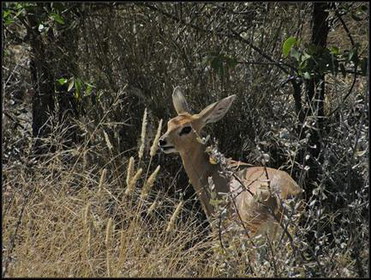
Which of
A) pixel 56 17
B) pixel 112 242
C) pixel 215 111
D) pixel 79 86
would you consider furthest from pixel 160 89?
pixel 112 242

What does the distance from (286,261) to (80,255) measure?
1.20 meters

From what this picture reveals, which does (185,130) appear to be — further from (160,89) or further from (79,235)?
(79,235)

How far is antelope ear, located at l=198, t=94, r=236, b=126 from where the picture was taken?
6.47 meters

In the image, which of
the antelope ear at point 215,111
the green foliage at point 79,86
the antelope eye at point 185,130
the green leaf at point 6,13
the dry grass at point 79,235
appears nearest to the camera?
the dry grass at point 79,235

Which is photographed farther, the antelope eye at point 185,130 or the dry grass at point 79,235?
the antelope eye at point 185,130

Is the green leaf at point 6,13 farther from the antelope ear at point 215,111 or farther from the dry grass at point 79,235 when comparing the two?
the antelope ear at point 215,111

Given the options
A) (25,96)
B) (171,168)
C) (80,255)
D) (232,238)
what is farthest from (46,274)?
(25,96)

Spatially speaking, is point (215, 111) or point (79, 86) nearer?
point (79, 86)

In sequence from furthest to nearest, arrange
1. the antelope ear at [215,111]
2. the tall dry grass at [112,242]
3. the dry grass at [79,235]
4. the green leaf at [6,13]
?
the antelope ear at [215,111] → the green leaf at [6,13] → the dry grass at [79,235] → the tall dry grass at [112,242]

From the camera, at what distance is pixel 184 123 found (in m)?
6.56

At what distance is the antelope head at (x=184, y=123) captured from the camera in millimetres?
6492

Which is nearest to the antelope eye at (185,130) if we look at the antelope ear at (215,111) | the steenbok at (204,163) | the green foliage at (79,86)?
the steenbok at (204,163)

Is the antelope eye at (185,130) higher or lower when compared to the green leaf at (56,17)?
lower

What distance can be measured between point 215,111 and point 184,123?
235 mm
